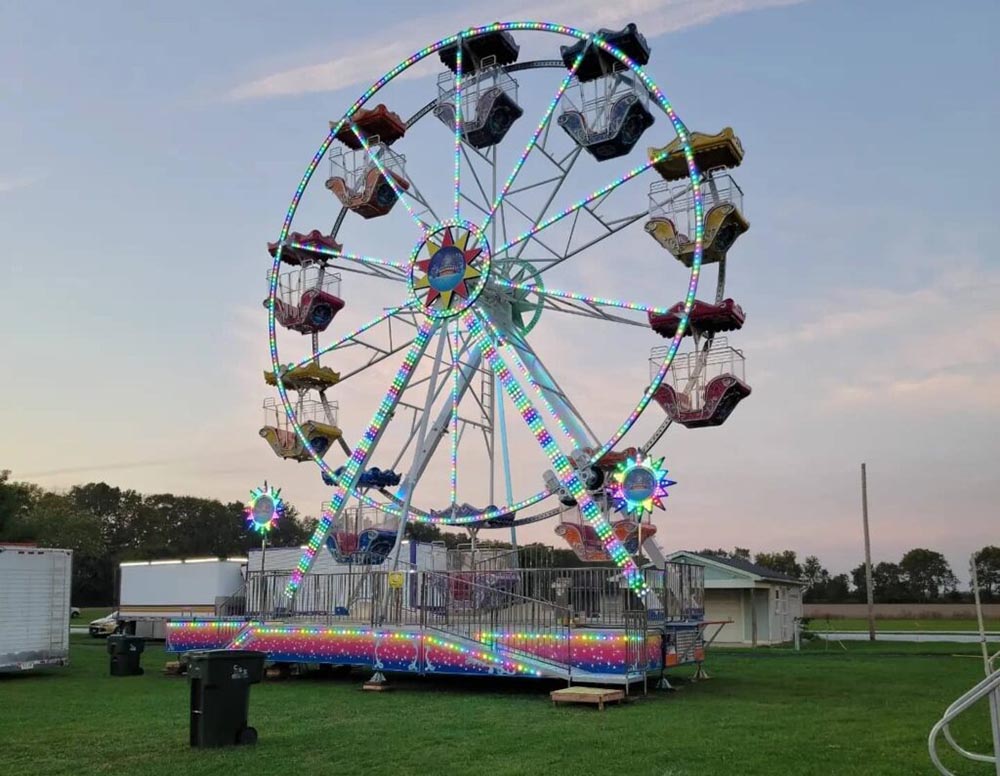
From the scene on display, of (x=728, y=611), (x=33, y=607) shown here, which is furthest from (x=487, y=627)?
(x=728, y=611)

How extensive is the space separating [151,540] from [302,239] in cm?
8098

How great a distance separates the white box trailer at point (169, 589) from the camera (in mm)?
35219

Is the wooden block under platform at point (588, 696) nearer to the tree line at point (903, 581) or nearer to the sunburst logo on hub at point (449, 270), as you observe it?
the sunburst logo on hub at point (449, 270)

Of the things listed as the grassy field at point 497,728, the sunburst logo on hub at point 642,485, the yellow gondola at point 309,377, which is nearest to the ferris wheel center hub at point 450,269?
the yellow gondola at point 309,377

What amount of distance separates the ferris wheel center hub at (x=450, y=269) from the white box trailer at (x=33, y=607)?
11010 mm

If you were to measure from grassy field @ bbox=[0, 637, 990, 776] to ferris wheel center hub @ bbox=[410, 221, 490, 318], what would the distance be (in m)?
8.53

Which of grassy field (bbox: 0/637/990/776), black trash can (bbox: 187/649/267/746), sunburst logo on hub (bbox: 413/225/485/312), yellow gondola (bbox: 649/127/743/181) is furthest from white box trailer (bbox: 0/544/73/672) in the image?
yellow gondola (bbox: 649/127/743/181)

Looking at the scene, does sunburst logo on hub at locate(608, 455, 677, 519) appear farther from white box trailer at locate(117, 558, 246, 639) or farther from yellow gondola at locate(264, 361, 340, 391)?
white box trailer at locate(117, 558, 246, 639)

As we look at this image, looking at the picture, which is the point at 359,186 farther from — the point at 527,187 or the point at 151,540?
the point at 151,540

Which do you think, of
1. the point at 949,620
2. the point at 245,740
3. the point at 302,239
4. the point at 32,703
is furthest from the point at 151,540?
the point at 245,740

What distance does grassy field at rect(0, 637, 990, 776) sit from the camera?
33.0 feet

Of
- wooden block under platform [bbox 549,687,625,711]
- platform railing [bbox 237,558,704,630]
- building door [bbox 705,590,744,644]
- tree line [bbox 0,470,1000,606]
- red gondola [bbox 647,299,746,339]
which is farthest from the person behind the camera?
tree line [bbox 0,470,1000,606]

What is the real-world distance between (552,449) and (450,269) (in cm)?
541

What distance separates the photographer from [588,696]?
14922 mm
